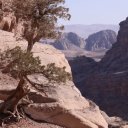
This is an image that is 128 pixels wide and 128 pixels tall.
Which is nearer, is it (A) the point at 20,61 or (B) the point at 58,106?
(A) the point at 20,61

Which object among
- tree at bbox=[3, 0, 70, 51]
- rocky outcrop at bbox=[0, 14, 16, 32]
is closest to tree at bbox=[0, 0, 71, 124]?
tree at bbox=[3, 0, 70, 51]

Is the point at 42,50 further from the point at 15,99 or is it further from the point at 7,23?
the point at 7,23

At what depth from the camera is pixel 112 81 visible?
11700cm

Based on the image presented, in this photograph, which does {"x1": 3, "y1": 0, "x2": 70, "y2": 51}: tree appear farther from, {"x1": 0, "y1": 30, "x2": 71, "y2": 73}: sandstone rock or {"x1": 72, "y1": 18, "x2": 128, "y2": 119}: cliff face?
{"x1": 72, "y1": 18, "x2": 128, "y2": 119}: cliff face

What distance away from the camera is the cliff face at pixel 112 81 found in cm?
11069

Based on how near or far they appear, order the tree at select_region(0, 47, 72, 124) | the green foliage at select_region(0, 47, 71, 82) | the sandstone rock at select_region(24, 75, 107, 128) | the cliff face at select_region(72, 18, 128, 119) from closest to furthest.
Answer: the green foliage at select_region(0, 47, 71, 82) → the tree at select_region(0, 47, 72, 124) → the sandstone rock at select_region(24, 75, 107, 128) → the cliff face at select_region(72, 18, 128, 119)

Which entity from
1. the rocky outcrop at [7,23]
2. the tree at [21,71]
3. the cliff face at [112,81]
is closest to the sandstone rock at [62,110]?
the tree at [21,71]

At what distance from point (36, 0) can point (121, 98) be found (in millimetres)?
95905

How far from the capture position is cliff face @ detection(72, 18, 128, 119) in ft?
363

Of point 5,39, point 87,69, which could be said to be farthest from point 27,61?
point 87,69

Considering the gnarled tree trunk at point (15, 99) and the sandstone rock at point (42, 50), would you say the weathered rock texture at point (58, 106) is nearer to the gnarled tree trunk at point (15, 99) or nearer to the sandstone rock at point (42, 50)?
the gnarled tree trunk at point (15, 99)

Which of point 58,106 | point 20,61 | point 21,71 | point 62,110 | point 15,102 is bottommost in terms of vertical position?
point 62,110

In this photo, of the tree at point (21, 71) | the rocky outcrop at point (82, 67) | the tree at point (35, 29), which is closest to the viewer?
the tree at point (21, 71)

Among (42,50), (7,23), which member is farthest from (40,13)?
(7,23)
